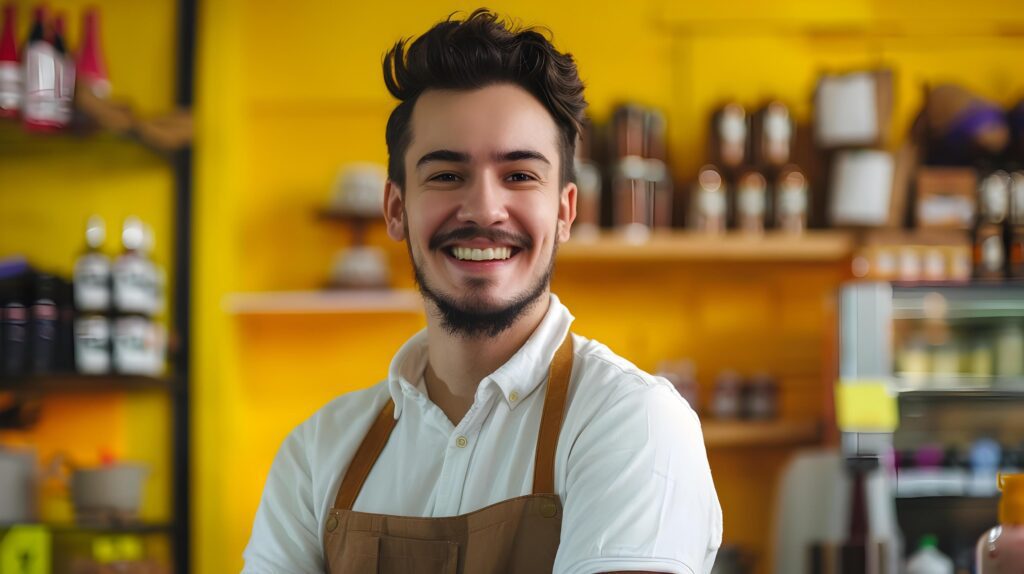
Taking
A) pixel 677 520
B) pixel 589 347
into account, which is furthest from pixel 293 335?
pixel 677 520

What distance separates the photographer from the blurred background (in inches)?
144

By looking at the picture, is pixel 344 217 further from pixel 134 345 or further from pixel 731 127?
pixel 731 127

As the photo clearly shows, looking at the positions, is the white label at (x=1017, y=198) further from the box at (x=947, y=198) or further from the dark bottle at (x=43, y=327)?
the dark bottle at (x=43, y=327)

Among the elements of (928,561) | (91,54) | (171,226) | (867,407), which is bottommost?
(928,561)

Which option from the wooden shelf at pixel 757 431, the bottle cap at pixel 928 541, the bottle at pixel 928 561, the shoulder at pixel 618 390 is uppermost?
the shoulder at pixel 618 390

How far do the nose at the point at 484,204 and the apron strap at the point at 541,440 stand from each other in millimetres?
203

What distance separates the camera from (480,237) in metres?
1.37

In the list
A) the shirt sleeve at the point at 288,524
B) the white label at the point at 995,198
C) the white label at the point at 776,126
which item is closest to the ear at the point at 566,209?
the shirt sleeve at the point at 288,524

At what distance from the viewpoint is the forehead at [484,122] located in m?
1.38

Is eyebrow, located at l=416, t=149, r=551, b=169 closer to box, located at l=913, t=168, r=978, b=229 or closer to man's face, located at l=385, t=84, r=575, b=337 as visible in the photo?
man's face, located at l=385, t=84, r=575, b=337

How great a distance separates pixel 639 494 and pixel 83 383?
9.84ft

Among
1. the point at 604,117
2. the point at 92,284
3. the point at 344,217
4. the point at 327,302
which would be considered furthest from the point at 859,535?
the point at 92,284

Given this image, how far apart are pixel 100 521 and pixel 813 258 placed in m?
2.51

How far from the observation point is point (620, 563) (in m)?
1.20
